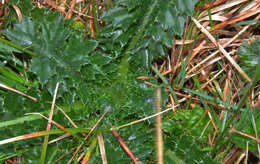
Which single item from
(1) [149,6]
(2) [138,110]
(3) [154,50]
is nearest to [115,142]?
(2) [138,110]

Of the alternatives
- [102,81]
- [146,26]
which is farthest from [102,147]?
[146,26]

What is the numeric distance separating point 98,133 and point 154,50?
0.48m

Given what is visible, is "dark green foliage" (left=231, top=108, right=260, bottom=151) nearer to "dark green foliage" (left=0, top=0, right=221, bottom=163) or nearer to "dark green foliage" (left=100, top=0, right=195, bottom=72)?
"dark green foliage" (left=0, top=0, right=221, bottom=163)

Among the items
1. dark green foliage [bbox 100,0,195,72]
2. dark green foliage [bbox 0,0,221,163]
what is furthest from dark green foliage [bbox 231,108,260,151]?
dark green foliage [bbox 100,0,195,72]

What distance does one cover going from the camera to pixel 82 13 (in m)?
1.65

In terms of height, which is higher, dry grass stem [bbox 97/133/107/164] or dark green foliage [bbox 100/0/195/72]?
dark green foliage [bbox 100/0/195/72]

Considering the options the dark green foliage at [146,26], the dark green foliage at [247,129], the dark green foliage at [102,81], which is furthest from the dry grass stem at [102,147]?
the dark green foliage at [247,129]

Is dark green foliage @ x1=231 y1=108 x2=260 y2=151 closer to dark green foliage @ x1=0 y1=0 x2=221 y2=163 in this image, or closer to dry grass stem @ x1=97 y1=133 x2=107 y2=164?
dark green foliage @ x1=0 y1=0 x2=221 y2=163

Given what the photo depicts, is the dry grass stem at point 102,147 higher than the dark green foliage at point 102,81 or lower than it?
lower

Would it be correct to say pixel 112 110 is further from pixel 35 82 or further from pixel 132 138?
pixel 35 82

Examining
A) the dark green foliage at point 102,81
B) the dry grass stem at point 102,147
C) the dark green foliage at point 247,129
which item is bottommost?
the dark green foliage at point 247,129

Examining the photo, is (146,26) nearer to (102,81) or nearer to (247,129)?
(102,81)

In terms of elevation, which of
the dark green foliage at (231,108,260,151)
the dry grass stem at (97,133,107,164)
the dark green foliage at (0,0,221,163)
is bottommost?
the dark green foliage at (231,108,260,151)

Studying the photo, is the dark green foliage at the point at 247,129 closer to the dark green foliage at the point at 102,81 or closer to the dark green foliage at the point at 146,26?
the dark green foliage at the point at 102,81
